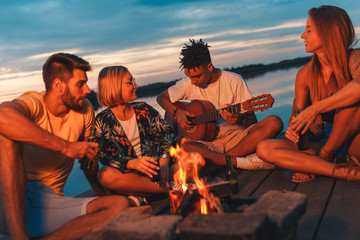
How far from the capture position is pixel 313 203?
7.72ft

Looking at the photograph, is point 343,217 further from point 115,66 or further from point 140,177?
point 115,66

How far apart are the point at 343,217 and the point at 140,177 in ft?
5.04

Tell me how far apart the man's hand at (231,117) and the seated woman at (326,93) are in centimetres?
78

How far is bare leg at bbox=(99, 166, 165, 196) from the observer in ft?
8.98

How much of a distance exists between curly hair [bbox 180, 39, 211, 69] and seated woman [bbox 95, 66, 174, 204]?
1068 mm

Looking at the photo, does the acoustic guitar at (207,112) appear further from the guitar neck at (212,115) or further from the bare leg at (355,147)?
the bare leg at (355,147)

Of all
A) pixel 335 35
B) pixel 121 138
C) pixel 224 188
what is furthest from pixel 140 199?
pixel 335 35

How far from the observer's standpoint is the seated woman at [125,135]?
2.77 meters

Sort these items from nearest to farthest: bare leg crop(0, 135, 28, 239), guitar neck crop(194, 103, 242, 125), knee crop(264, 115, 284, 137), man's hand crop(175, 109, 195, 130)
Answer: bare leg crop(0, 135, 28, 239) < knee crop(264, 115, 284, 137) < guitar neck crop(194, 103, 242, 125) < man's hand crop(175, 109, 195, 130)

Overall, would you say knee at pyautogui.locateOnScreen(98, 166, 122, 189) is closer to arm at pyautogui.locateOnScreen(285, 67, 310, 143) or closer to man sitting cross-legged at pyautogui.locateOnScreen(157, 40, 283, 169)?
man sitting cross-legged at pyautogui.locateOnScreen(157, 40, 283, 169)

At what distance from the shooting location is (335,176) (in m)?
2.71

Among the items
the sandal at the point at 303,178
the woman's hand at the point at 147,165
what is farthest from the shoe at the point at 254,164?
the woman's hand at the point at 147,165

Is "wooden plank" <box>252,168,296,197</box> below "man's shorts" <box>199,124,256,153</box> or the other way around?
below

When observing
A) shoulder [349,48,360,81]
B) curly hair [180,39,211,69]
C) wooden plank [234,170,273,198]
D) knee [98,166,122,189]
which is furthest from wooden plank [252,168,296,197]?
curly hair [180,39,211,69]
